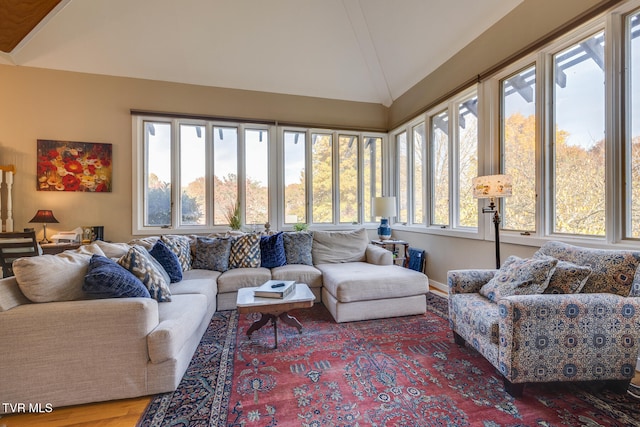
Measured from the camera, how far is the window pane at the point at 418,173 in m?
4.52

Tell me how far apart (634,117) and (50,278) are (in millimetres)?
4168

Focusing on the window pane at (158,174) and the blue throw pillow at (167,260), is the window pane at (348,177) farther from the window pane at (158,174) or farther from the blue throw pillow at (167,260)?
the blue throw pillow at (167,260)

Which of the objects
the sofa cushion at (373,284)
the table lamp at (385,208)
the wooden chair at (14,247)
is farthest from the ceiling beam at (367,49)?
the wooden chair at (14,247)

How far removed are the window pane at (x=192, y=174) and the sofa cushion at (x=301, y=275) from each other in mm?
2082

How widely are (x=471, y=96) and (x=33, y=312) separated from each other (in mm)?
4602

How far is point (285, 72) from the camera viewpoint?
184 inches

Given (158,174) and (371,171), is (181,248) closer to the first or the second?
(158,174)

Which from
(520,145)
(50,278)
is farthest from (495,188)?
(50,278)

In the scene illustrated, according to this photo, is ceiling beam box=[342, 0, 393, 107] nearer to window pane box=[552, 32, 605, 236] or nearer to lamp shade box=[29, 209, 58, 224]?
window pane box=[552, 32, 605, 236]

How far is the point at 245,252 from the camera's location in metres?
3.49

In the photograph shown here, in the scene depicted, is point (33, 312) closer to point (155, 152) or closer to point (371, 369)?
point (371, 369)

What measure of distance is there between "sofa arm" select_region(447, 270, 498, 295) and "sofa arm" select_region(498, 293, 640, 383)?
667 millimetres

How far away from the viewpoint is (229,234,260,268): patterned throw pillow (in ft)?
11.3

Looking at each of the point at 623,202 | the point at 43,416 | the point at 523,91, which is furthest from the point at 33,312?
the point at 523,91
